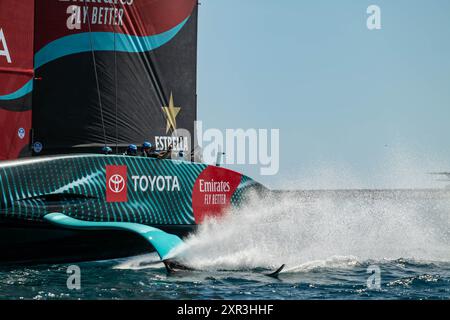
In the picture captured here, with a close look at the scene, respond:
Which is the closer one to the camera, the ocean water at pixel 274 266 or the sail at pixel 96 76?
the ocean water at pixel 274 266

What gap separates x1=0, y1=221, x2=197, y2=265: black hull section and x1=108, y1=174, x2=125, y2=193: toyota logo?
67 cm

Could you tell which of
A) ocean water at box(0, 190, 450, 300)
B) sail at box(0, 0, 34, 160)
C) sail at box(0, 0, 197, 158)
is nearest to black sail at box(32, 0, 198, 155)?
sail at box(0, 0, 197, 158)

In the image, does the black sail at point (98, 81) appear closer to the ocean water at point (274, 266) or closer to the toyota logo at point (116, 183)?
the toyota logo at point (116, 183)

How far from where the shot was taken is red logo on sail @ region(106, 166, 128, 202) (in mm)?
9977

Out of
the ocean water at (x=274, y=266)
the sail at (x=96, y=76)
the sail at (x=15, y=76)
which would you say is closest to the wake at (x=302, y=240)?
the ocean water at (x=274, y=266)

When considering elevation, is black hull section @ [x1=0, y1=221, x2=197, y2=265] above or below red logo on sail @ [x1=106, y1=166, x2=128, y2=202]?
below

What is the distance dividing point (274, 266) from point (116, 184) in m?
2.68

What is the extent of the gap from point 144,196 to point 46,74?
3273mm

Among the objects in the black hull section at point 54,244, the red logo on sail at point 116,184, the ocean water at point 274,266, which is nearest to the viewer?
the ocean water at point 274,266

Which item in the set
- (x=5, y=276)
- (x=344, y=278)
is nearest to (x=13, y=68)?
(x=5, y=276)

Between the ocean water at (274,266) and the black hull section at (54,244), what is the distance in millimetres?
141

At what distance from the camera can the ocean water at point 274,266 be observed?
7727 mm

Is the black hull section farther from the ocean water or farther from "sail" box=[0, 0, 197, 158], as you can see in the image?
"sail" box=[0, 0, 197, 158]

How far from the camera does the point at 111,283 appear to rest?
8367 millimetres
